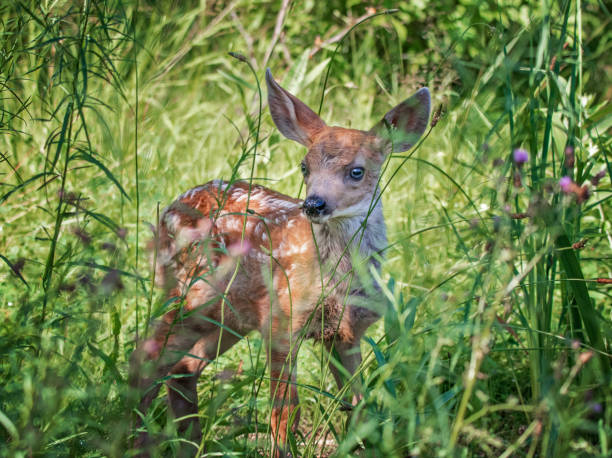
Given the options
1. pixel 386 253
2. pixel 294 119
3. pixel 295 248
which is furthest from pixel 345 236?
pixel 294 119

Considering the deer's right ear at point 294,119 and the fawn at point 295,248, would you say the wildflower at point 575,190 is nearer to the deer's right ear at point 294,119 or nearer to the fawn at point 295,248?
the fawn at point 295,248

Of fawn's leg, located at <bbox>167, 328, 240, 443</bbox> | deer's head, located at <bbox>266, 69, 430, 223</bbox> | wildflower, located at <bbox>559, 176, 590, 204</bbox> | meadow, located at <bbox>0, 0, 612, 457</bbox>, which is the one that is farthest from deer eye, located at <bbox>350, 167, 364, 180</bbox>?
wildflower, located at <bbox>559, 176, 590, 204</bbox>

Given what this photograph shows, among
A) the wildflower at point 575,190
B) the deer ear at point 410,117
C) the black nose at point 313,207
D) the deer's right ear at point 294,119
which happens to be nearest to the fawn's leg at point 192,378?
the black nose at point 313,207

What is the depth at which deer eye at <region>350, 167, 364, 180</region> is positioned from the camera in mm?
3176

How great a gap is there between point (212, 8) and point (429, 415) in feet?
19.9

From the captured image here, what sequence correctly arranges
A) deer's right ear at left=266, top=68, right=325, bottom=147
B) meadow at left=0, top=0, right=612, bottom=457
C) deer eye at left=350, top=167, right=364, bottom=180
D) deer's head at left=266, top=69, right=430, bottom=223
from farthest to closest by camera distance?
deer's right ear at left=266, top=68, right=325, bottom=147 → deer eye at left=350, top=167, right=364, bottom=180 → deer's head at left=266, top=69, right=430, bottom=223 → meadow at left=0, top=0, right=612, bottom=457

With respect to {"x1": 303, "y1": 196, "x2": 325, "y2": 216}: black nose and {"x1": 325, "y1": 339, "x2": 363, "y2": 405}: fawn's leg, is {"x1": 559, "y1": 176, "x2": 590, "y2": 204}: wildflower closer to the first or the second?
{"x1": 303, "y1": 196, "x2": 325, "y2": 216}: black nose

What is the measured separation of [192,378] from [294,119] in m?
1.34

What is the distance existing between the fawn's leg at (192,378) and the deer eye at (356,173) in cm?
92

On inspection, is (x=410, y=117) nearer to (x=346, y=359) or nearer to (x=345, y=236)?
(x=345, y=236)

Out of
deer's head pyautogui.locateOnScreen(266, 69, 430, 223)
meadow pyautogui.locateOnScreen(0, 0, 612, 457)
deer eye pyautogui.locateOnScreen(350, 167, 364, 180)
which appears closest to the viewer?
meadow pyautogui.locateOnScreen(0, 0, 612, 457)

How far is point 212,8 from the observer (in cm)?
713

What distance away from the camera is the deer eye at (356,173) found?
3176 millimetres

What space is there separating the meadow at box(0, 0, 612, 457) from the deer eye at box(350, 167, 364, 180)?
0.33 metres
